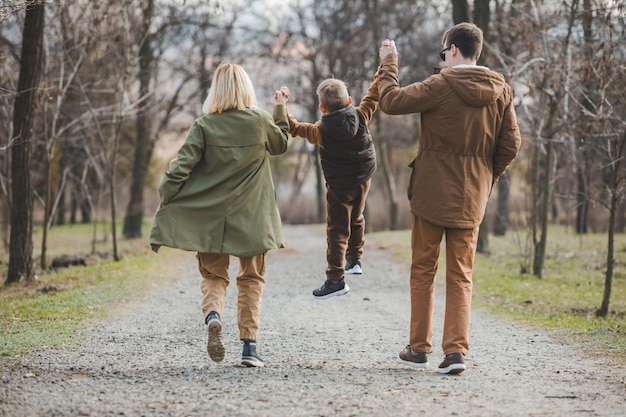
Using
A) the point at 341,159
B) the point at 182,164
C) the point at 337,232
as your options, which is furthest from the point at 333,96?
the point at 182,164

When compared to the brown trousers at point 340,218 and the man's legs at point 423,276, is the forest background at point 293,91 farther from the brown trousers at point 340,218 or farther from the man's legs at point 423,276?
the man's legs at point 423,276

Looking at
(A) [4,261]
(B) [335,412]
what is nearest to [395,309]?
(B) [335,412]

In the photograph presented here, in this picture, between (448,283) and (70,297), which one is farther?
(70,297)

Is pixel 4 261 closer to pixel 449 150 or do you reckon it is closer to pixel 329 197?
pixel 329 197

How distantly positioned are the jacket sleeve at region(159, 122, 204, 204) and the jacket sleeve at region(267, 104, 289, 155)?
0.53m

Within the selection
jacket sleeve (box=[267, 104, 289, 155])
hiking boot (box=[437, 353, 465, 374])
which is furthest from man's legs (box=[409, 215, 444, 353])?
jacket sleeve (box=[267, 104, 289, 155])

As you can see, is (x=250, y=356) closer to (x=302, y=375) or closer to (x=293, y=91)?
(x=302, y=375)

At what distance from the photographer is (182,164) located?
546 cm

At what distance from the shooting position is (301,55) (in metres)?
30.2

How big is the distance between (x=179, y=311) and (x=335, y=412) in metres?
5.03

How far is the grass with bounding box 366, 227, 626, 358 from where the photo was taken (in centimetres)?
798

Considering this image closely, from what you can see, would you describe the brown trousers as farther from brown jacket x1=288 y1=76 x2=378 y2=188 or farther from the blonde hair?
the blonde hair

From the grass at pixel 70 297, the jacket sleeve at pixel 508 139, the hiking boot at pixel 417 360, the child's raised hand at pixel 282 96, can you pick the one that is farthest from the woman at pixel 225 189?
the grass at pixel 70 297

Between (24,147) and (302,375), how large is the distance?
8.17 meters
